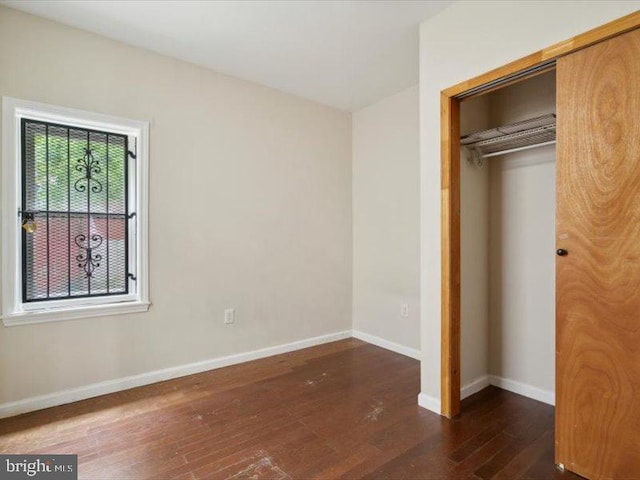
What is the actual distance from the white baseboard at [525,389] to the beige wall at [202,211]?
5.76 feet

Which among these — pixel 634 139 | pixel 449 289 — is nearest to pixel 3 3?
pixel 449 289

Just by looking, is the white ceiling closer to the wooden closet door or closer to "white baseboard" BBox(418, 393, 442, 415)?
the wooden closet door

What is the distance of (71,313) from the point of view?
2.49 meters

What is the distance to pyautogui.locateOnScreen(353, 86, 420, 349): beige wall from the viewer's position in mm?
3432

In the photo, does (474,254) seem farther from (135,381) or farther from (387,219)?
(135,381)

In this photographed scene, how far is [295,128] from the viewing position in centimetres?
364

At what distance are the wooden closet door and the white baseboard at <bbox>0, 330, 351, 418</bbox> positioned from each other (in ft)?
7.90

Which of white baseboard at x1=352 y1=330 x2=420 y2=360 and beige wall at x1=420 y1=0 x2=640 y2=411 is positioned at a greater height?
beige wall at x1=420 y1=0 x2=640 y2=411

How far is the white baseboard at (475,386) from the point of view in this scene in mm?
2533

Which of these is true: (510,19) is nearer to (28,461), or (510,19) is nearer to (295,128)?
(295,128)

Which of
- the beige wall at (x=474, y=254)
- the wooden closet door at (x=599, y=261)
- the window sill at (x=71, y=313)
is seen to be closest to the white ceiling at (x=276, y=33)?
the beige wall at (x=474, y=254)

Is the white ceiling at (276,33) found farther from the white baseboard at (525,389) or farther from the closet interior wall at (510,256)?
the white baseboard at (525,389)

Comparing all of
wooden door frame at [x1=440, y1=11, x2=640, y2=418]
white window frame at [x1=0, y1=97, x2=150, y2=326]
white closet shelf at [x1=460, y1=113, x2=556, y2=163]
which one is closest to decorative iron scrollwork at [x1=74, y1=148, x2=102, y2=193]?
white window frame at [x1=0, y1=97, x2=150, y2=326]

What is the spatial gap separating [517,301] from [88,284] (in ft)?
10.7
